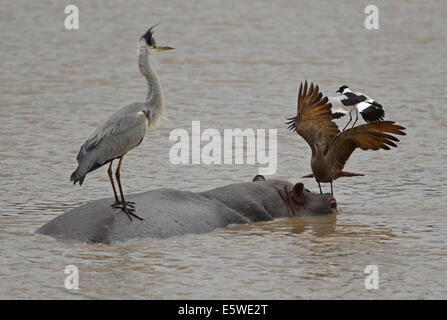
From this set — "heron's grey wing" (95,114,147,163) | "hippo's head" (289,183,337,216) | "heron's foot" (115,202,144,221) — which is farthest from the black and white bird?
"heron's foot" (115,202,144,221)

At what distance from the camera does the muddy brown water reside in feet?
29.2

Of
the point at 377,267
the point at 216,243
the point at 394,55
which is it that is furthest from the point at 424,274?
the point at 394,55

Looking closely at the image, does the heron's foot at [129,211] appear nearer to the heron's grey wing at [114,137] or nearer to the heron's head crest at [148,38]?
the heron's grey wing at [114,137]

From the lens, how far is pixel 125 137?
31.0 feet

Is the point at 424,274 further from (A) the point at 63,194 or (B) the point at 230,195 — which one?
(A) the point at 63,194

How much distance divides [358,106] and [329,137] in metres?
0.54

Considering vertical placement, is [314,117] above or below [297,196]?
above

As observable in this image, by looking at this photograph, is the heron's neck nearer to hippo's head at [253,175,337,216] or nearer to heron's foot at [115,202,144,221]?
heron's foot at [115,202,144,221]

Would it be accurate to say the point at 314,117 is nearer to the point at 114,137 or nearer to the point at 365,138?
the point at 365,138

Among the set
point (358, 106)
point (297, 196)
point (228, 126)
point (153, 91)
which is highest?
point (153, 91)

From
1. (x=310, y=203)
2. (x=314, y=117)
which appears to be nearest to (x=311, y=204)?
(x=310, y=203)

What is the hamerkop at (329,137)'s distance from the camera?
406 inches

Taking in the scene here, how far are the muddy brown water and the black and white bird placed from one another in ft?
3.37

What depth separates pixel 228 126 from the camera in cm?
1530
